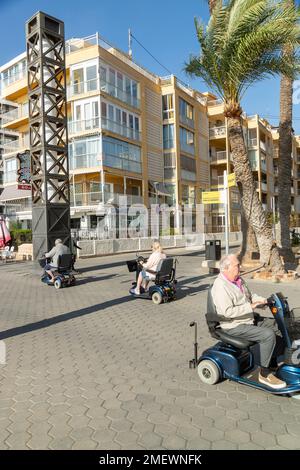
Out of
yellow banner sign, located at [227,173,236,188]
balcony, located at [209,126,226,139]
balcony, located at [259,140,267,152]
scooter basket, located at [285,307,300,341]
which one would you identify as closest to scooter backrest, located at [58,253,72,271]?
yellow banner sign, located at [227,173,236,188]

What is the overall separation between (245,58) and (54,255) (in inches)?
312

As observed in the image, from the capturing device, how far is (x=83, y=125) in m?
30.6

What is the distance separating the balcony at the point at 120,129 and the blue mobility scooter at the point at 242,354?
2747 centimetres

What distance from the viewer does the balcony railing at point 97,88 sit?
30.1 meters

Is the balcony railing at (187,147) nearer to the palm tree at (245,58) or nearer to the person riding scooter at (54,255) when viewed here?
the palm tree at (245,58)

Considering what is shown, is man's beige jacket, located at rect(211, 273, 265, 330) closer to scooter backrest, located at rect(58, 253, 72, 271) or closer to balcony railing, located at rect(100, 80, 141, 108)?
scooter backrest, located at rect(58, 253, 72, 271)

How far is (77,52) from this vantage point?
100 ft

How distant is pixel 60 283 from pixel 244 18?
909 cm

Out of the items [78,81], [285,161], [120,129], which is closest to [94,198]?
[120,129]

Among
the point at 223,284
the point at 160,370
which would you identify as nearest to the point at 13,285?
the point at 160,370

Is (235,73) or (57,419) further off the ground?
→ (235,73)

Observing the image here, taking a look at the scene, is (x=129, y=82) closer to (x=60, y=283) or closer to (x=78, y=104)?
(x=78, y=104)

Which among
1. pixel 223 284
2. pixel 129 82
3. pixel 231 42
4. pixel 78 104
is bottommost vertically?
pixel 223 284

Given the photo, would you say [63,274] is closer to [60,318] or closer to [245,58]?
[60,318]
